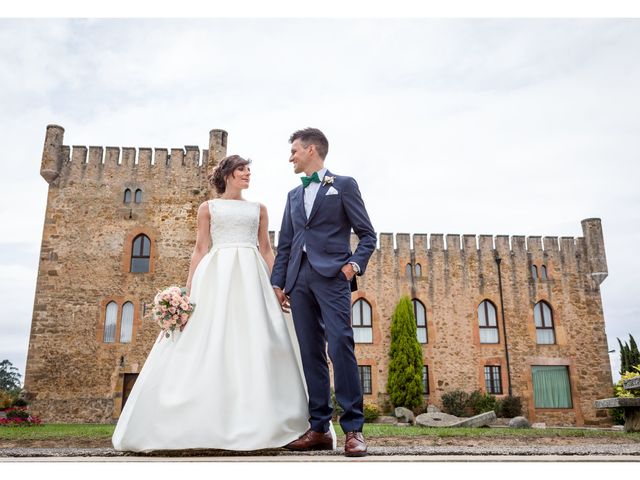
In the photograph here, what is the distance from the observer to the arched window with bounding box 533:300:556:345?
20875 millimetres

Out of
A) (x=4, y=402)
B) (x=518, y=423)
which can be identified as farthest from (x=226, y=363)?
(x=4, y=402)

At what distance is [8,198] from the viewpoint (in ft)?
42.0

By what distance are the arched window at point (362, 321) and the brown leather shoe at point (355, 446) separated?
55.2 feet

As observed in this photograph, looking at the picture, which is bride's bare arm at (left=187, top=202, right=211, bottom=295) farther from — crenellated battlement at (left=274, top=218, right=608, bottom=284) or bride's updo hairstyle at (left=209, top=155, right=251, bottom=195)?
crenellated battlement at (left=274, top=218, right=608, bottom=284)

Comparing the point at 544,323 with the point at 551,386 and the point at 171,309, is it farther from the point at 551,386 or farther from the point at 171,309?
the point at 171,309

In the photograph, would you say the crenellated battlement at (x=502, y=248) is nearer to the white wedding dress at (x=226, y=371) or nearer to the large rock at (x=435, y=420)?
the large rock at (x=435, y=420)

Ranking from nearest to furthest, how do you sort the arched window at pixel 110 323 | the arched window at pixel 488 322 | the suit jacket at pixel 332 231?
the suit jacket at pixel 332 231
the arched window at pixel 110 323
the arched window at pixel 488 322

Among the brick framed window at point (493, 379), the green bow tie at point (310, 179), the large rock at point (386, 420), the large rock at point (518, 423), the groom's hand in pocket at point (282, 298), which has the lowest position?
the large rock at point (386, 420)

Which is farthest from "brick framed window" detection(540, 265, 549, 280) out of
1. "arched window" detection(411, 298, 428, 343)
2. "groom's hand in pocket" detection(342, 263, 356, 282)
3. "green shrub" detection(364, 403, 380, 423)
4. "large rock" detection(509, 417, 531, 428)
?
"groom's hand in pocket" detection(342, 263, 356, 282)

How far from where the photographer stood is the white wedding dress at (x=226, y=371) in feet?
11.4

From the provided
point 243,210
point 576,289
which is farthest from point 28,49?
point 576,289

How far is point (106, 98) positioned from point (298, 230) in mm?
7786

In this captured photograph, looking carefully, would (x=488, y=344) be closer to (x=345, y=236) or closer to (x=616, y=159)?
(x=616, y=159)

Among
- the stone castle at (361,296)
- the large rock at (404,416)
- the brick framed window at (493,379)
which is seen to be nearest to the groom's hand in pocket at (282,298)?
the stone castle at (361,296)
